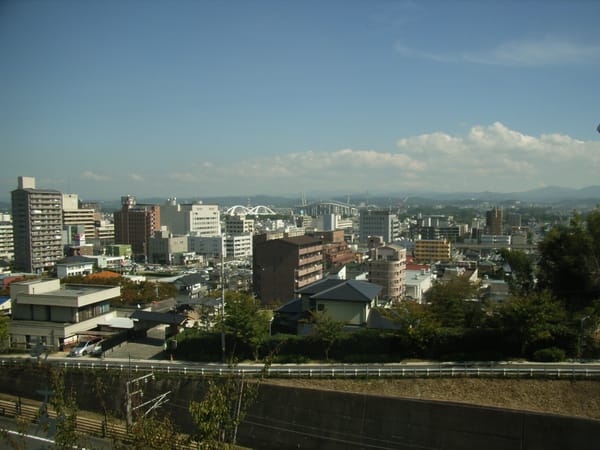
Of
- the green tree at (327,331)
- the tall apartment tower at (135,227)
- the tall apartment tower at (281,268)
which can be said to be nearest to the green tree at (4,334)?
the green tree at (327,331)

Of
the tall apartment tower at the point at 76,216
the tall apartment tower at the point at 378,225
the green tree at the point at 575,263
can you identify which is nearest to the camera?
the green tree at the point at 575,263

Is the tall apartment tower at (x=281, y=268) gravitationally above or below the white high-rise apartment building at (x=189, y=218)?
below

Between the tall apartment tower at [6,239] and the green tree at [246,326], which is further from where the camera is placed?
the tall apartment tower at [6,239]

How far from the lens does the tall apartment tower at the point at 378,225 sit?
174 ft

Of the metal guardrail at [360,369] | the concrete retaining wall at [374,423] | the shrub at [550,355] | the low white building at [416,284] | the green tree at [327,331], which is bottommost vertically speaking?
the low white building at [416,284]

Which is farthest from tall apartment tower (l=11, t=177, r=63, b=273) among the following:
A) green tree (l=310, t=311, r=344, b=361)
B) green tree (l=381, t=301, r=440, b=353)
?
green tree (l=381, t=301, r=440, b=353)

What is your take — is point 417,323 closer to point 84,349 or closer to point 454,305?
point 454,305

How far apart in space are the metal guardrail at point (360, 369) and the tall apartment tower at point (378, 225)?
43.7m

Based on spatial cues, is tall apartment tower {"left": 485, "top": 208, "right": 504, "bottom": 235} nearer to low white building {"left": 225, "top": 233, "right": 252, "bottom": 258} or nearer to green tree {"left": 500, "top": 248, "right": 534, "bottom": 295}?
low white building {"left": 225, "top": 233, "right": 252, "bottom": 258}

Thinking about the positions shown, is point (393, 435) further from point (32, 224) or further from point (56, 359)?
point (32, 224)

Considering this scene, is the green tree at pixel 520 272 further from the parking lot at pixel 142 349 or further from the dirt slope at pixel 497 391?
the parking lot at pixel 142 349

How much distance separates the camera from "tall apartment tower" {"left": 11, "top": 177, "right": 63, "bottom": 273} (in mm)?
30750

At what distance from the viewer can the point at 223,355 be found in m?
9.99

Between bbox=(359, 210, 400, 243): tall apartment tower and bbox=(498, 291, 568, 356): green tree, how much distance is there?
43021mm
